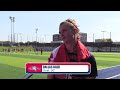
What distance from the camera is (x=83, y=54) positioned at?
3.96 metres

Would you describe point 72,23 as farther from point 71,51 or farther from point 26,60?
point 26,60

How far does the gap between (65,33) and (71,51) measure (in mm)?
225

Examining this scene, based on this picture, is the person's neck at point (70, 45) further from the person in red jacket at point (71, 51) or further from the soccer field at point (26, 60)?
the soccer field at point (26, 60)

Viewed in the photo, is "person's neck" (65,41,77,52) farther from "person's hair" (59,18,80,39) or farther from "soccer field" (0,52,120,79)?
"soccer field" (0,52,120,79)

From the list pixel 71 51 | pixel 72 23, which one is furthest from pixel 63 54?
pixel 72 23

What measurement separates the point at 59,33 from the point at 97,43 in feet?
2.62

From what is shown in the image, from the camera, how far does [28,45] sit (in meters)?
4.59
